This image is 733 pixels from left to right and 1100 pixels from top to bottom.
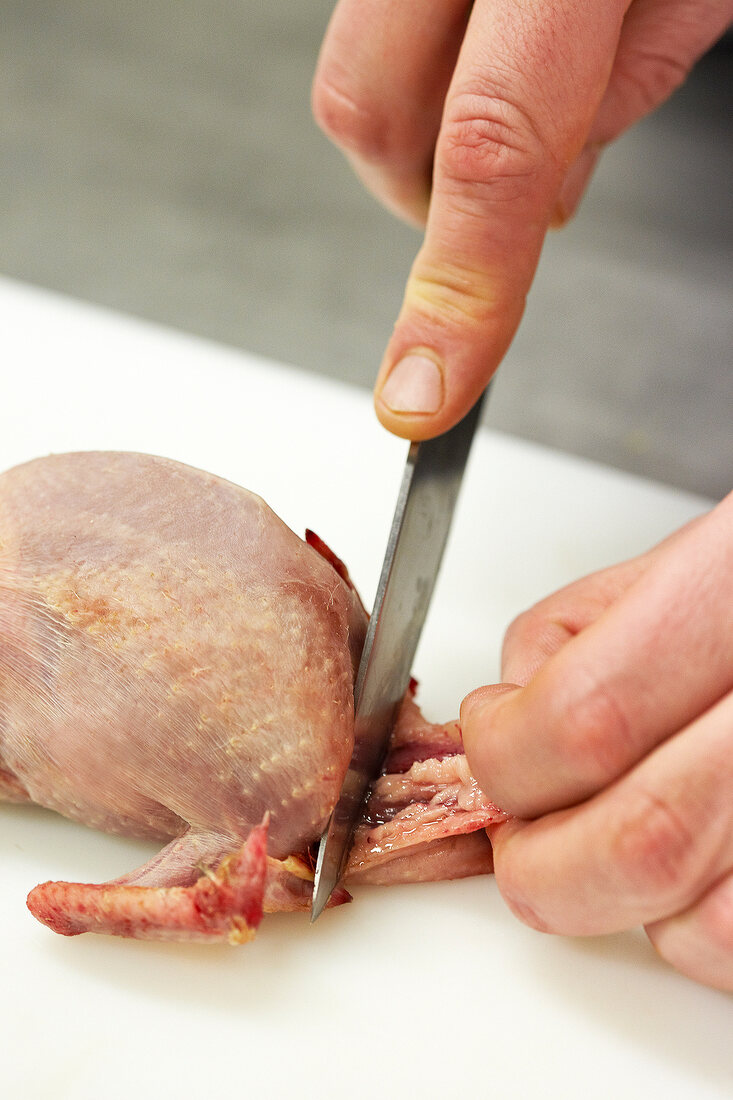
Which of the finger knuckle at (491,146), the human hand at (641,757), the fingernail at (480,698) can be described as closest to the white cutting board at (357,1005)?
the human hand at (641,757)

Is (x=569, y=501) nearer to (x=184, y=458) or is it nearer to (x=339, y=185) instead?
(x=184, y=458)

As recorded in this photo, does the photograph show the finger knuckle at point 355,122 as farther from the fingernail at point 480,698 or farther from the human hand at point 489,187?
the fingernail at point 480,698

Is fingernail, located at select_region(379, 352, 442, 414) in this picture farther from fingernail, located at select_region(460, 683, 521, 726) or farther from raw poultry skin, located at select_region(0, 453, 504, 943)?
fingernail, located at select_region(460, 683, 521, 726)

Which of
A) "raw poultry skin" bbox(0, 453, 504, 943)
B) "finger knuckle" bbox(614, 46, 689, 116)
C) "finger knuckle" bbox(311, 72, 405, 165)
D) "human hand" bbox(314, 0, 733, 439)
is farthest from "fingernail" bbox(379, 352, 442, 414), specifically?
"finger knuckle" bbox(614, 46, 689, 116)

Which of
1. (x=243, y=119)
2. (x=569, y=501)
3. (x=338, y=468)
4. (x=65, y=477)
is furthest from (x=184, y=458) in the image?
(x=243, y=119)

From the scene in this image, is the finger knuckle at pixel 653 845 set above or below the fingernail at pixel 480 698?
above

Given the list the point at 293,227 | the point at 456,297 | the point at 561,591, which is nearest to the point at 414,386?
the point at 456,297

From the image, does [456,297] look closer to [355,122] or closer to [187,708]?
[187,708]
